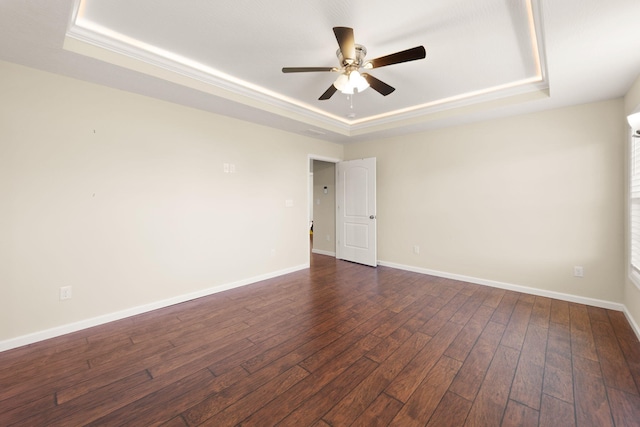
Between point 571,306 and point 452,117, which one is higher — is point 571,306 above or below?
below

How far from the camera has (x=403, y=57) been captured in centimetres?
196

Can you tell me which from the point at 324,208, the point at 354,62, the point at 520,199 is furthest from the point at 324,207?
the point at 354,62

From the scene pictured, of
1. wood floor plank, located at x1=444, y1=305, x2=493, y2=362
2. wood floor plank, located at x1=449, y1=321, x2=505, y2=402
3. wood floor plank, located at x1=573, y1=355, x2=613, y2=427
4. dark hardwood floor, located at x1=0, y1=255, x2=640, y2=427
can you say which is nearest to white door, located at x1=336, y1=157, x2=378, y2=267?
dark hardwood floor, located at x1=0, y1=255, x2=640, y2=427

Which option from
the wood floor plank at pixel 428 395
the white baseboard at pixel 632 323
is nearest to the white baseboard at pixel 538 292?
the white baseboard at pixel 632 323

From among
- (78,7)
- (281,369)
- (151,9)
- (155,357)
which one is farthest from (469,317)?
(78,7)

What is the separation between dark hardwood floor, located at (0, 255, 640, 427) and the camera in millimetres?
1588

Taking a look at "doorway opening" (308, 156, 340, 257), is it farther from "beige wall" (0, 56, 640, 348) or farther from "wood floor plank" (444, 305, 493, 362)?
"wood floor plank" (444, 305, 493, 362)

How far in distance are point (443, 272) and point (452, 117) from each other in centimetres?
241

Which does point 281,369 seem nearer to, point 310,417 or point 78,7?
point 310,417

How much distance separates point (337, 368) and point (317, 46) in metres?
2.70

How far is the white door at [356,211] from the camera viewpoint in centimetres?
505

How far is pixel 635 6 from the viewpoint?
1.60m

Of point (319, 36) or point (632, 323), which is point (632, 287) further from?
point (319, 36)

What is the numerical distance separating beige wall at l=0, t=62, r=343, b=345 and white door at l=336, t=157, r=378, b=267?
6.22 ft
